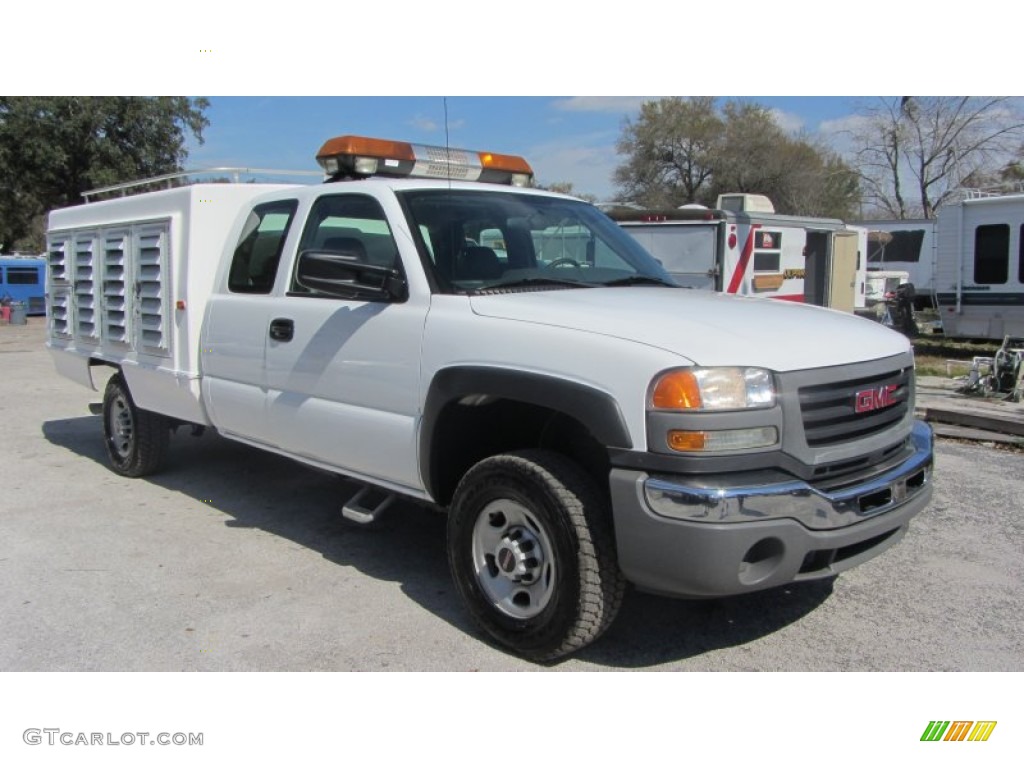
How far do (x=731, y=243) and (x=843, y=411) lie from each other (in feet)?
29.1

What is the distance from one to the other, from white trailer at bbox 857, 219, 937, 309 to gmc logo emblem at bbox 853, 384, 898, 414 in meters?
20.8

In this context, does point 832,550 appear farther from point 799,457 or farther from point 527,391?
point 527,391

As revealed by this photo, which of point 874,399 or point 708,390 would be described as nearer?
point 708,390

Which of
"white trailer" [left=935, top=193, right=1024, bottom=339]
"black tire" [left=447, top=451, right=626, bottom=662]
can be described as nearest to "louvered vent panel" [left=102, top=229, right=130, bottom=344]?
"black tire" [left=447, top=451, right=626, bottom=662]

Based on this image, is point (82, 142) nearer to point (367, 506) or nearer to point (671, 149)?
point (671, 149)

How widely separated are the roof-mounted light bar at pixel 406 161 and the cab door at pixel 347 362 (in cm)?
28

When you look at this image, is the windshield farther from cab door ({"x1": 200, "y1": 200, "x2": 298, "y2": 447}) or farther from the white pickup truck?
cab door ({"x1": 200, "y1": 200, "x2": 298, "y2": 447})

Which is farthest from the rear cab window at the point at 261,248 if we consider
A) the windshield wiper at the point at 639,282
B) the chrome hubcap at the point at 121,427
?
the chrome hubcap at the point at 121,427

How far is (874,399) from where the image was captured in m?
3.49

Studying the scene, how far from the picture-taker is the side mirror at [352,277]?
391cm

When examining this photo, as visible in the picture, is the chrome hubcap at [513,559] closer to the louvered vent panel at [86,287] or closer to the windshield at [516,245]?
the windshield at [516,245]

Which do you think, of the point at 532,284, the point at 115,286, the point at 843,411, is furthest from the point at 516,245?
the point at 115,286

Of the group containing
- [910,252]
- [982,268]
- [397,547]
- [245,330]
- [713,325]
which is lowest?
[397,547]
